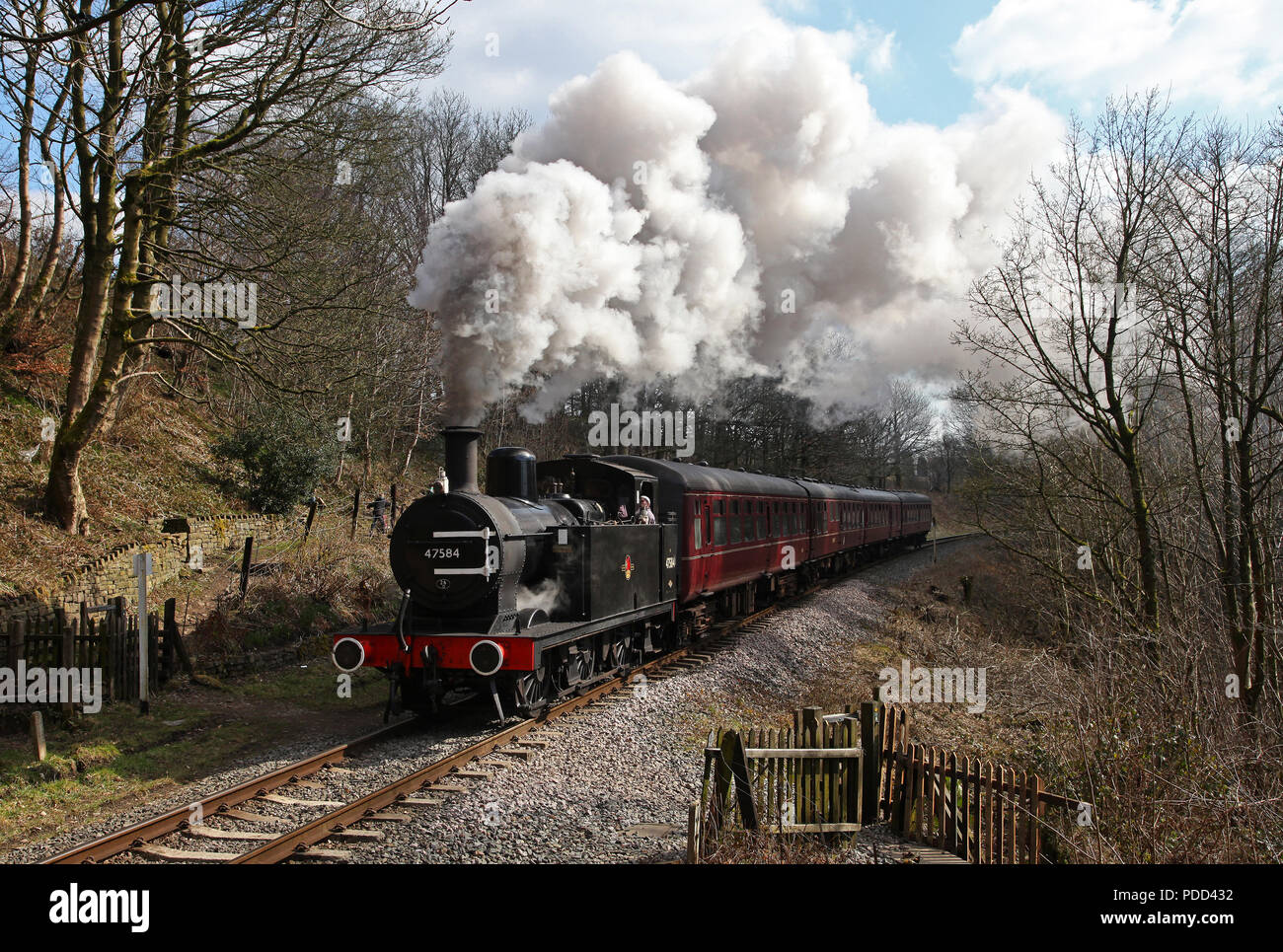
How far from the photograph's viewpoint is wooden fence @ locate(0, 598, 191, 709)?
809cm

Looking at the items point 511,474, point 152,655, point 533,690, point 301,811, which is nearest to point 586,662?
point 533,690

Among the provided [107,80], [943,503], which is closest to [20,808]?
[107,80]

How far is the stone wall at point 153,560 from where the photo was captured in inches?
386

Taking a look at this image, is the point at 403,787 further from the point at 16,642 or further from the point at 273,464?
the point at 273,464

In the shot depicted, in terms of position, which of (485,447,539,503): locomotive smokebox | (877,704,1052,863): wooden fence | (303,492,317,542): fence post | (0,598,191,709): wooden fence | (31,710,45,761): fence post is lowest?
(877,704,1052,863): wooden fence

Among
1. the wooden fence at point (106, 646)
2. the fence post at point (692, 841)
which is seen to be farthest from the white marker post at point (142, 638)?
the fence post at point (692, 841)

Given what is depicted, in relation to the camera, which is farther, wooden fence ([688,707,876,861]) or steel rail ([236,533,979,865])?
wooden fence ([688,707,876,861])

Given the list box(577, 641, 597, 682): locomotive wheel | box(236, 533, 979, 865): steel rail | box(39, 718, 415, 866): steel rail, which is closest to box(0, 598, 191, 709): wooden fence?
box(39, 718, 415, 866): steel rail

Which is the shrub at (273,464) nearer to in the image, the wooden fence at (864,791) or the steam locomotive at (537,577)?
the steam locomotive at (537,577)

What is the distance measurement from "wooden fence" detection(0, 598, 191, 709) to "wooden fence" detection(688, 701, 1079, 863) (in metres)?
6.55

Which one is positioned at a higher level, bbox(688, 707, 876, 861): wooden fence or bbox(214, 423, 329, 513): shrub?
bbox(214, 423, 329, 513): shrub

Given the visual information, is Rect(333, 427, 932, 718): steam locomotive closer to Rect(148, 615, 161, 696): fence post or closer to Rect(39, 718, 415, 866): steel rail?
Rect(39, 718, 415, 866): steel rail

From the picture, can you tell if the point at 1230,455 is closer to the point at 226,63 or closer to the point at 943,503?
the point at 226,63

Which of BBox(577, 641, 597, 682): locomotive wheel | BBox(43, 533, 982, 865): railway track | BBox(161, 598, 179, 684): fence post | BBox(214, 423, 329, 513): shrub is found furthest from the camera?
BBox(214, 423, 329, 513): shrub
